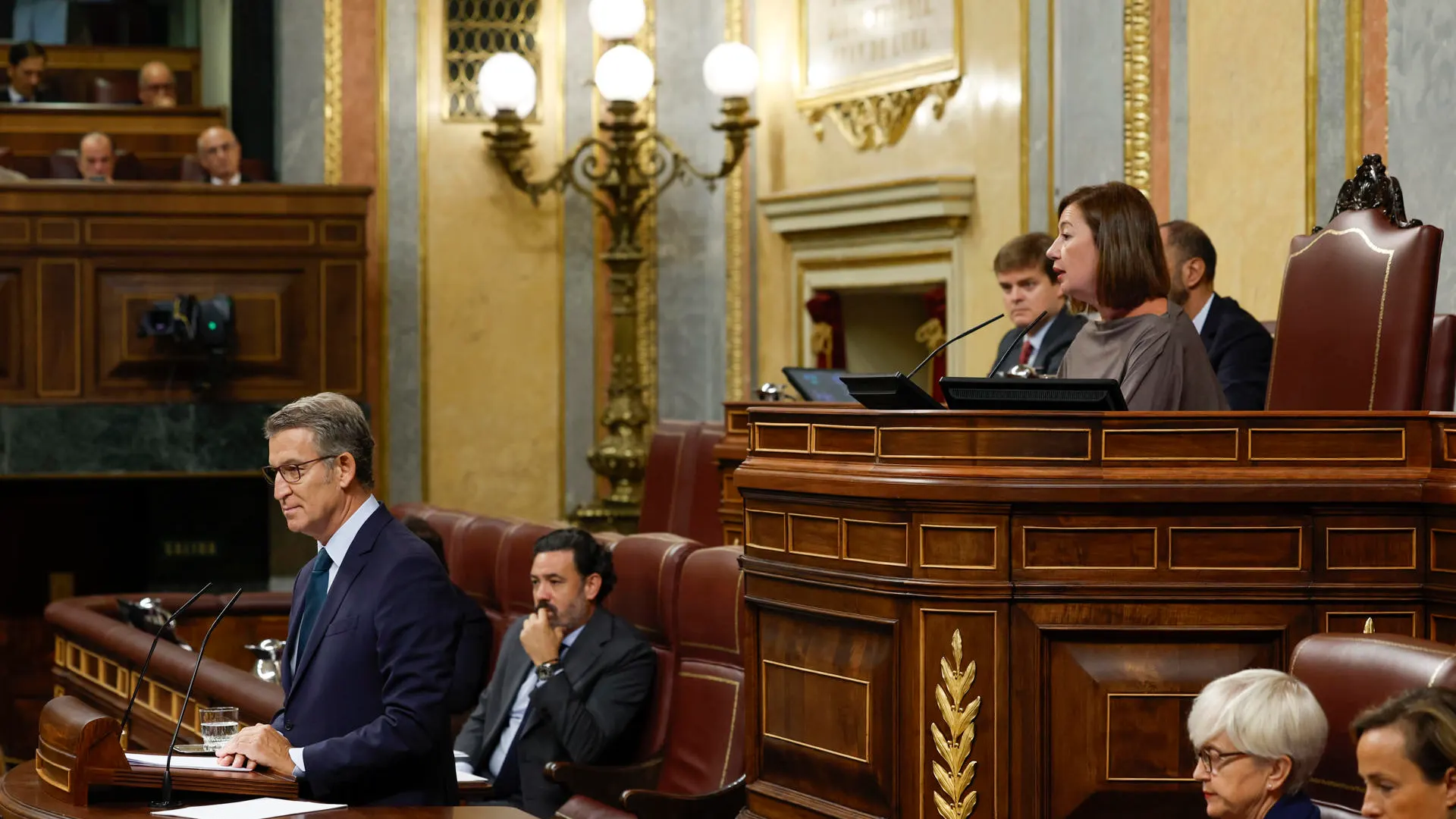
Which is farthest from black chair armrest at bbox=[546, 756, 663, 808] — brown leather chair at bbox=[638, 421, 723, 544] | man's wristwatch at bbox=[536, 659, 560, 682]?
brown leather chair at bbox=[638, 421, 723, 544]

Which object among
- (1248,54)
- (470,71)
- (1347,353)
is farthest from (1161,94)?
(470,71)

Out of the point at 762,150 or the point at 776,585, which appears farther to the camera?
the point at 762,150

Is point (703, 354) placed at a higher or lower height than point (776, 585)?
higher

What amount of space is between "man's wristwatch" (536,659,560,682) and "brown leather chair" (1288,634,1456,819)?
2.22 meters

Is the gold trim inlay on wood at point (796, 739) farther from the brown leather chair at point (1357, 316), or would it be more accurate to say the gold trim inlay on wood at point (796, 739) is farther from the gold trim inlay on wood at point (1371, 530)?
the brown leather chair at point (1357, 316)

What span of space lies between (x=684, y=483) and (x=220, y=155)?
233 centimetres

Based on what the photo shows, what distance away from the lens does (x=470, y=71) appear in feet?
28.6

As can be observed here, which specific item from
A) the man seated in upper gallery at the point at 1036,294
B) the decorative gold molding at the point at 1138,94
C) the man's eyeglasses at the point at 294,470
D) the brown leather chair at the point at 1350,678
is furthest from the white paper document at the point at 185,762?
the decorative gold molding at the point at 1138,94

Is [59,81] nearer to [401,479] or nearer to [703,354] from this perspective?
[401,479]

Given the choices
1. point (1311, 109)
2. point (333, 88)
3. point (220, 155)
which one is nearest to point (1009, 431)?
point (1311, 109)

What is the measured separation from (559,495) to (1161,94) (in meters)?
3.81

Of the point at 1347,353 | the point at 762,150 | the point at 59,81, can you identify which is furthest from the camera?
the point at 59,81

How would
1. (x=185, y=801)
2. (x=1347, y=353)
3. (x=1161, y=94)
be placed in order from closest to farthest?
(x=185, y=801)
(x=1347, y=353)
(x=1161, y=94)

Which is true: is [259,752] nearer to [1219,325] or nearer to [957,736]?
[957,736]
